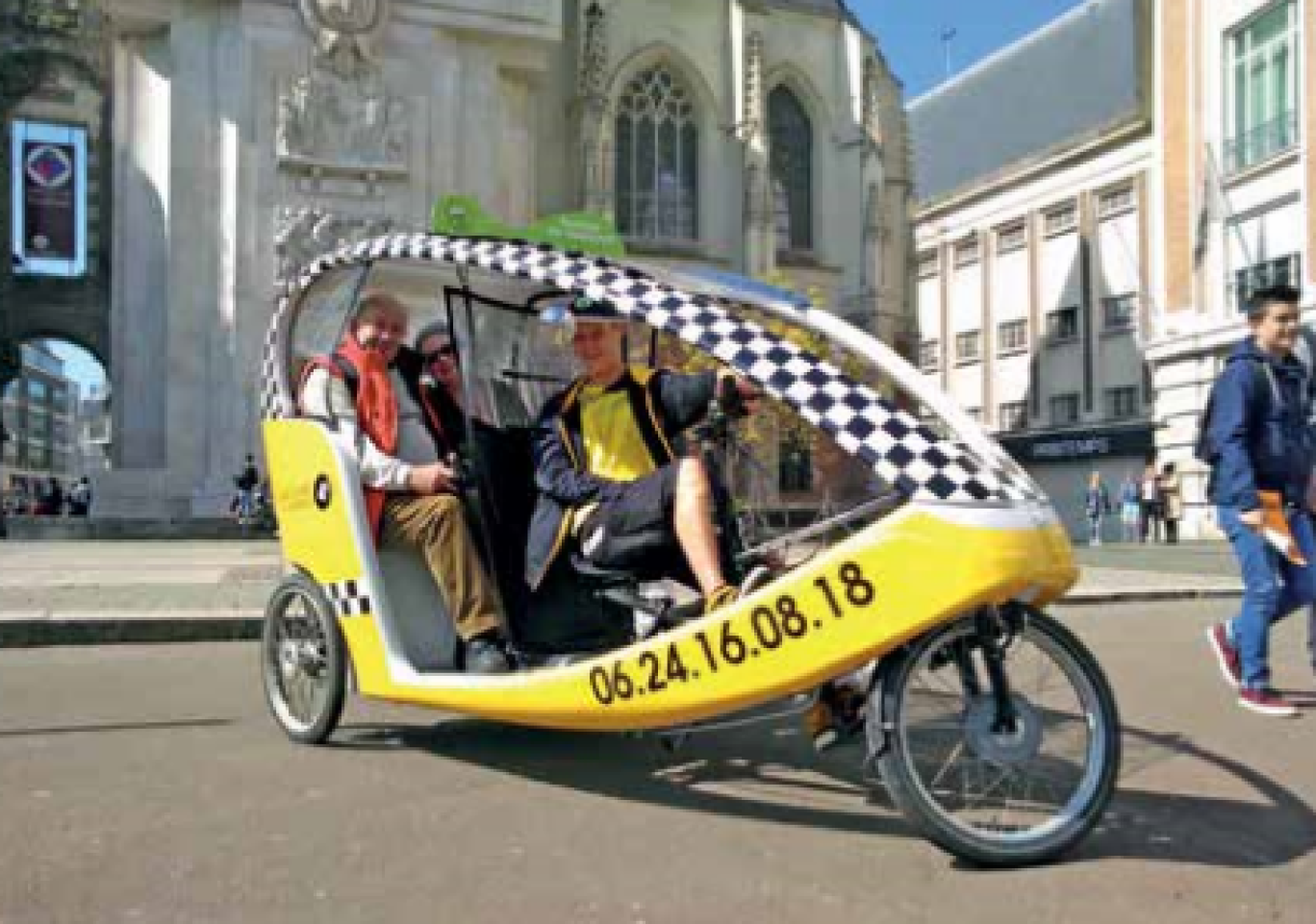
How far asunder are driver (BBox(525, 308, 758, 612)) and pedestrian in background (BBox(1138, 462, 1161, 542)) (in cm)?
3066

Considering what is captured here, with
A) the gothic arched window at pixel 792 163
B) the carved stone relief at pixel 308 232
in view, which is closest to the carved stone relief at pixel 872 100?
the gothic arched window at pixel 792 163

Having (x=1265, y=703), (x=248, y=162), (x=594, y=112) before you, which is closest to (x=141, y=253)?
(x=248, y=162)

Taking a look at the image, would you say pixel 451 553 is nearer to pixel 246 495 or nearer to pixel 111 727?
pixel 111 727

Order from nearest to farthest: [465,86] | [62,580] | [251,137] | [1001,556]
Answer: [1001,556] < [62,580] < [251,137] < [465,86]

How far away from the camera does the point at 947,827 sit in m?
3.62

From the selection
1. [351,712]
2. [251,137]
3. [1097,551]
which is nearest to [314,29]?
[251,137]

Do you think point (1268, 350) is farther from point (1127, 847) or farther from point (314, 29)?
point (314, 29)

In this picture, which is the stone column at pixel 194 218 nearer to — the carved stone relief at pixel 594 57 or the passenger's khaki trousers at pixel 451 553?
the carved stone relief at pixel 594 57

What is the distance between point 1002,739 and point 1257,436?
3.00 m

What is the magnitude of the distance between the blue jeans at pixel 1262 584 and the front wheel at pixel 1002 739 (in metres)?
2.74

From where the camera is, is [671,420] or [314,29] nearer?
[671,420]

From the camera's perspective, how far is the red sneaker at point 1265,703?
20.2 ft

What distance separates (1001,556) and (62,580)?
460 inches

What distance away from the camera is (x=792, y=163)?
4594 centimetres
